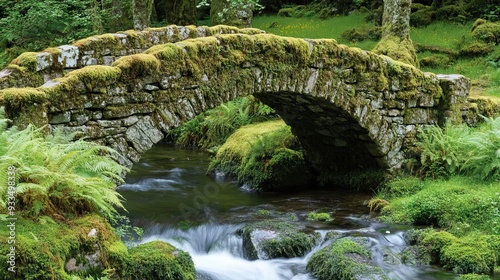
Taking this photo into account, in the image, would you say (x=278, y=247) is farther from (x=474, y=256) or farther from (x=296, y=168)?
(x=296, y=168)

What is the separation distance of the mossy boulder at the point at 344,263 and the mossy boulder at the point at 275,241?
418 millimetres

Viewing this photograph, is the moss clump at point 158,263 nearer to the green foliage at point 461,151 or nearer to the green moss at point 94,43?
the green moss at point 94,43

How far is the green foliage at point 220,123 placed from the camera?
16484 mm

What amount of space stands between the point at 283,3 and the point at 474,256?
78.1ft

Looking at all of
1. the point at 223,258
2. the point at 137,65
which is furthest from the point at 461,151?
the point at 137,65

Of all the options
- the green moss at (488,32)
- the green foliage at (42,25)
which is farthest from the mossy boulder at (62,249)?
the green moss at (488,32)

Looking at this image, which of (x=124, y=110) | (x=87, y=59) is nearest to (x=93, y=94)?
(x=124, y=110)

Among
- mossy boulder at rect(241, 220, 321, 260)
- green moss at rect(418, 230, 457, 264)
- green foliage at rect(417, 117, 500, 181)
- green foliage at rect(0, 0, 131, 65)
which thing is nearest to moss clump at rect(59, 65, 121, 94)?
mossy boulder at rect(241, 220, 321, 260)

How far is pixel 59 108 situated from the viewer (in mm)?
7516

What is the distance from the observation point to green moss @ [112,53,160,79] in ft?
26.6

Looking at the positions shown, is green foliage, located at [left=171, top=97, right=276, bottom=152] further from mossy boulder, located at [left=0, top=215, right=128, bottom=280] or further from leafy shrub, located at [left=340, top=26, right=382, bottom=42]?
mossy boulder, located at [left=0, top=215, right=128, bottom=280]

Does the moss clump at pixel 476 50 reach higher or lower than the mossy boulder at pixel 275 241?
higher

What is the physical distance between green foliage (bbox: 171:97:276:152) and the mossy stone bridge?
10.3 feet

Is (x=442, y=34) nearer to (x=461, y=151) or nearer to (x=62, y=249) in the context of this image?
(x=461, y=151)
